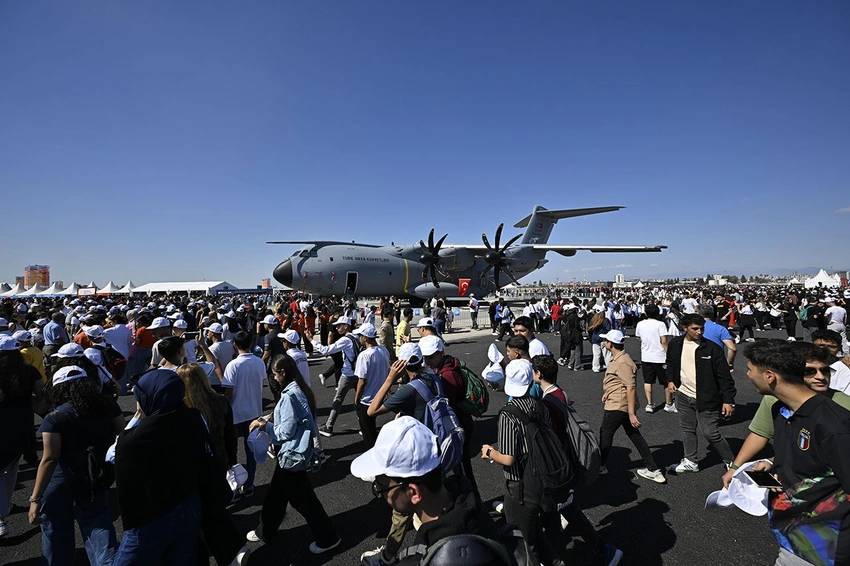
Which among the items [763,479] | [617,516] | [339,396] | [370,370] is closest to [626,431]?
[617,516]

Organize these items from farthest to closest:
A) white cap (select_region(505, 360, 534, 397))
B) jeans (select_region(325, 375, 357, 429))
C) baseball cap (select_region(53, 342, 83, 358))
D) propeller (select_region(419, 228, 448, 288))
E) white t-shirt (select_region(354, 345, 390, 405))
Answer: propeller (select_region(419, 228, 448, 288)) → jeans (select_region(325, 375, 357, 429)) → white t-shirt (select_region(354, 345, 390, 405)) → baseball cap (select_region(53, 342, 83, 358)) → white cap (select_region(505, 360, 534, 397))

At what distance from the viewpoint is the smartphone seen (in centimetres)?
218

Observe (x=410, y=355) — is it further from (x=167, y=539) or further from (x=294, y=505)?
(x=167, y=539)

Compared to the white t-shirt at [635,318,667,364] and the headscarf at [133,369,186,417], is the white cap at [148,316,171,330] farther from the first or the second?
the white t-shirt at [635,318,667,364]

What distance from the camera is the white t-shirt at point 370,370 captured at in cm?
489

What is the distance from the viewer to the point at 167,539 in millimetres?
2154

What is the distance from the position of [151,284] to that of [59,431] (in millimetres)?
60663

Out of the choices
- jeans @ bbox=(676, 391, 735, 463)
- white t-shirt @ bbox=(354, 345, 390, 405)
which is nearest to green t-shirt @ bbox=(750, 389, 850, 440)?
jeans @ bbox=(676, 391, 735, 463)

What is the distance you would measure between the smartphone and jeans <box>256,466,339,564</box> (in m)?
3.02

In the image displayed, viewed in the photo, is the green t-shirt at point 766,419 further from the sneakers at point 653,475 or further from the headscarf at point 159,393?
the headscarf at point 159,393

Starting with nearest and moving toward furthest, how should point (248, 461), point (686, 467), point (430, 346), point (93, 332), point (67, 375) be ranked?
point (67, 375) → point (430, 346) → point (248, 461) → point (686, 467) → point (93, 332)

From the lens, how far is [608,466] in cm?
481

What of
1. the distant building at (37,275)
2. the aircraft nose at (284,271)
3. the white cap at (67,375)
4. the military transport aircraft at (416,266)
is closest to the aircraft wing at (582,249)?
the military transport aircraft at (416,266)

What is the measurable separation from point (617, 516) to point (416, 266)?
2099cm
